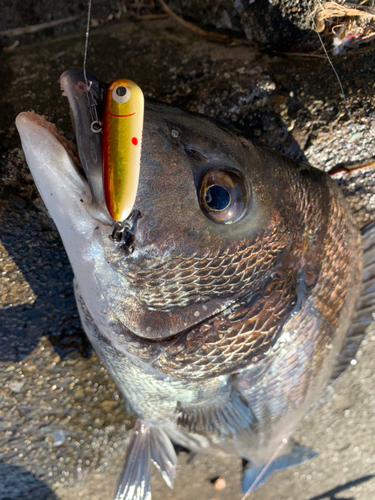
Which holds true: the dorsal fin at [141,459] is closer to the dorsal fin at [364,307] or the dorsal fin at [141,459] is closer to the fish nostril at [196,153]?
the dorsal fin at [364,307]

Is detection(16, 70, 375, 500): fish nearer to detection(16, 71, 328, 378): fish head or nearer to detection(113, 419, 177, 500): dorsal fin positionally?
detection(16, 71, 328, 378): fish head

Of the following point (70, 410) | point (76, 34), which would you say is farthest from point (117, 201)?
point (70, 410)

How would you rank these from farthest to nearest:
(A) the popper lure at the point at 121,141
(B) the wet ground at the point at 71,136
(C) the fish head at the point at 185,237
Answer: (B) the wet ground at the point at 71,136, (C) the fish head at the point at 185,237, (A) the popper lure at the point at 121,141

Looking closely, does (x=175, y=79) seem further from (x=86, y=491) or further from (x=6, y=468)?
(x=86, y=491)

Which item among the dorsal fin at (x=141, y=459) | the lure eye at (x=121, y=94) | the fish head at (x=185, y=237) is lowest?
the dorsal fin at (x=141, y=459)

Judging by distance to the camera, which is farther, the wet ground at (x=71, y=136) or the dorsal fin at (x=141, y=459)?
the dorsal fin at (x=141, y=459)

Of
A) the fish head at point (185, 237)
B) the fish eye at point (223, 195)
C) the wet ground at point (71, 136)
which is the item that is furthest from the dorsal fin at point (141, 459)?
the fish eye at point (223, 195)

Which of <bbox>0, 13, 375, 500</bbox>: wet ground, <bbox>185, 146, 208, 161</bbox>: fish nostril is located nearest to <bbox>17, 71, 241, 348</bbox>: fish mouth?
<bbox>185, 146, 208, 161</bbox>: fish nostril

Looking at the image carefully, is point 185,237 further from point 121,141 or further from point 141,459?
point 141,459

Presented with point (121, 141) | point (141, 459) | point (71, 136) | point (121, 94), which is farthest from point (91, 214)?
point (141, 459)
